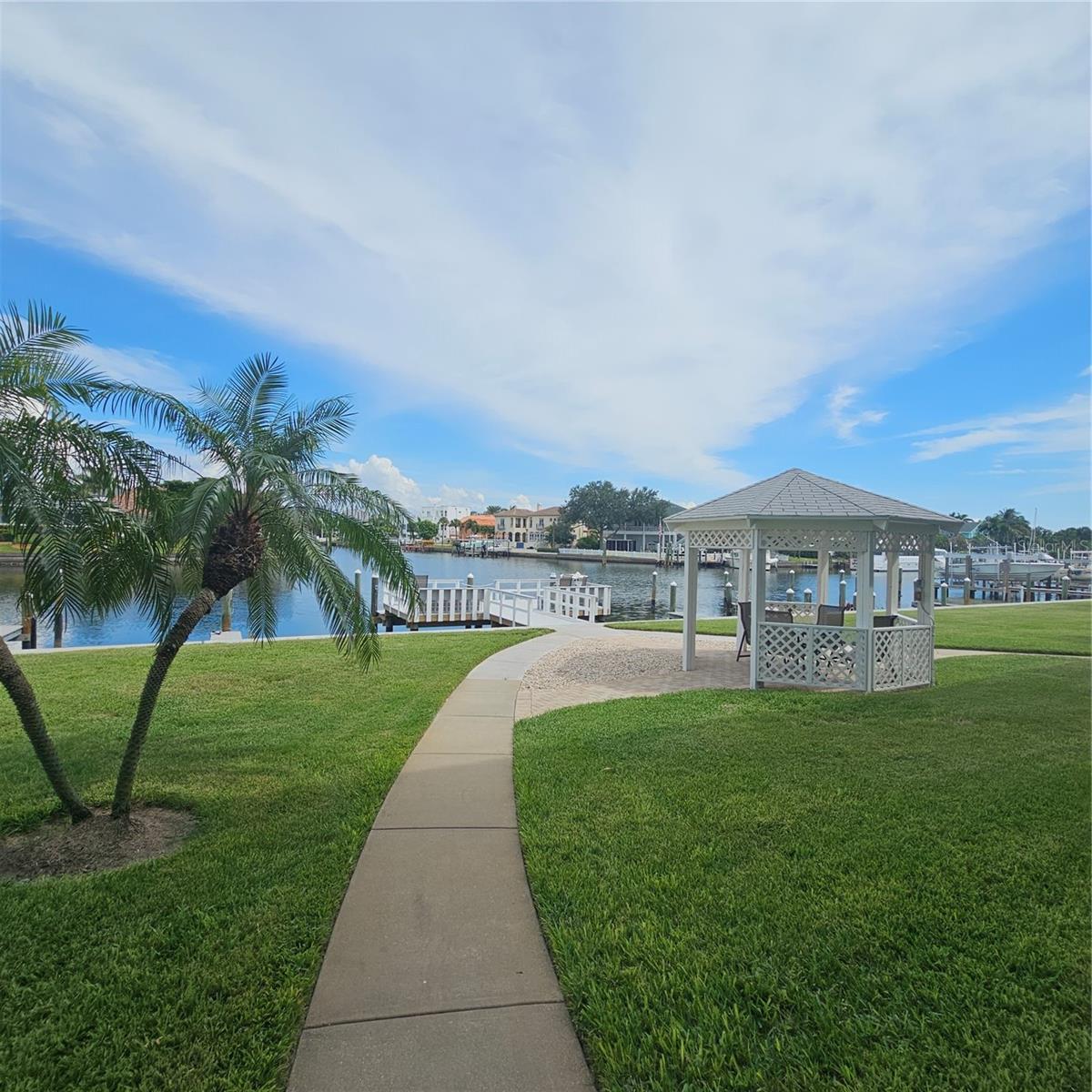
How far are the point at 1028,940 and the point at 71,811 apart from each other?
5.83 m

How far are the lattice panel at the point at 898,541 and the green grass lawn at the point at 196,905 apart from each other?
7.37 metres

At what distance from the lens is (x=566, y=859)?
13.9 ft

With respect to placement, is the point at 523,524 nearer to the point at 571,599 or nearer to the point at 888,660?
the point at 571,599

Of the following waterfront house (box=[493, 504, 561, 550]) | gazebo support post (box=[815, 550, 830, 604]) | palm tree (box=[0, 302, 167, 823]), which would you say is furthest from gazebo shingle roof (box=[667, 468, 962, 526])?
waterfront house (box=[493, 504, 561, 550])

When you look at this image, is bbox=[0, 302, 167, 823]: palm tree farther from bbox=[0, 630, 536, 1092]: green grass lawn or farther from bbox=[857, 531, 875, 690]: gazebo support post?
bbox=[857, 531, 875, 690]: gazebo support post

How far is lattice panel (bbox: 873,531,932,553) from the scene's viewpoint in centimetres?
1025

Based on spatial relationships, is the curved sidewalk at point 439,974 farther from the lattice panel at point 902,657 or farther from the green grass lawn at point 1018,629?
the green grass lawn at point 1018,629

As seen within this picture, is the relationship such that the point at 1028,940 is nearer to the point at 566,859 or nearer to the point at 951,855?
the point at 951,855

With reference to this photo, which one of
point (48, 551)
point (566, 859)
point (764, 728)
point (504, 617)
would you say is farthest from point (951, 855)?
point (504, 617)

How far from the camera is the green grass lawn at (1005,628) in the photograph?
14.5 metres

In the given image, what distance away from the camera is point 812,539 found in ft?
34.1

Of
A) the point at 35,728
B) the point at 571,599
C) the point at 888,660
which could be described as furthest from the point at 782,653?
the point at 571,599

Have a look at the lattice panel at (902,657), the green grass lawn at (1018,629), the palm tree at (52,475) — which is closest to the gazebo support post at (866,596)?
the lattice panel at (902,657)

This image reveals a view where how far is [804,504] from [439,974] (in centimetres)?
875
